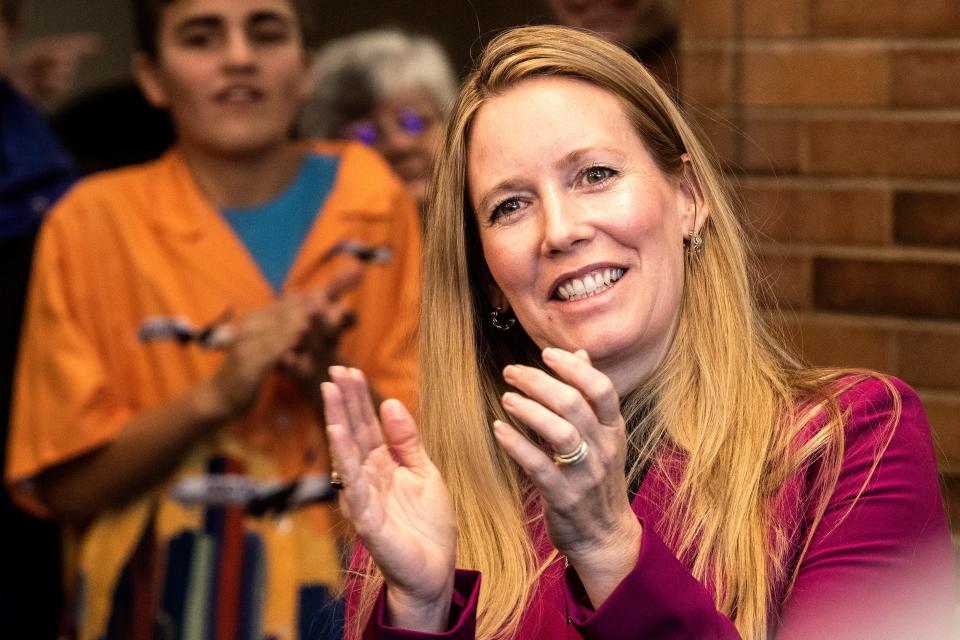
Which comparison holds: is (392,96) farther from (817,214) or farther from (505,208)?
(505,208)

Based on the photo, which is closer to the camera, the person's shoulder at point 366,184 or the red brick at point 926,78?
the red brick at point 926,78

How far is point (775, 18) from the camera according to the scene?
266 centimetres

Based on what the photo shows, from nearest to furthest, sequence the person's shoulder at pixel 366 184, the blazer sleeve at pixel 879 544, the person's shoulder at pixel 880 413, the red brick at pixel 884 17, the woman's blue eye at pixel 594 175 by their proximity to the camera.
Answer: the blazer sleeve at pixel 879 544
the person's shoulder at pixel 880 413
the woman's blue eye at pixel 594 175
the red brick at pixel 884 17
the person's shoulder at pixel 366 184

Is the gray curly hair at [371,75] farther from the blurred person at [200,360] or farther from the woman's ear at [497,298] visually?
the woman's ear at [497,298]

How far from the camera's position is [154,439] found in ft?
8.33

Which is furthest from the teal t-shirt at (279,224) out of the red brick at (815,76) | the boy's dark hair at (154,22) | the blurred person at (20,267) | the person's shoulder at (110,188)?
the red brick at (815,76)

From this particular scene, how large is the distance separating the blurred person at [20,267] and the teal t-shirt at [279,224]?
390 mm

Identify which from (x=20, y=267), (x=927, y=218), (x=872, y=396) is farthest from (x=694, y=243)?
(x=20, y=267)

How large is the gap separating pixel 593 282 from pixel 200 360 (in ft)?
3.68

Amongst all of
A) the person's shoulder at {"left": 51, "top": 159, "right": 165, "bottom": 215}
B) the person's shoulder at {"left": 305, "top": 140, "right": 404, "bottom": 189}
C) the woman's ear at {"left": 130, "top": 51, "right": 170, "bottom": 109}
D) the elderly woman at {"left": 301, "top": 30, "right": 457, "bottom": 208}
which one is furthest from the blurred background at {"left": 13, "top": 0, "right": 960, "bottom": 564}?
the person's shoulder at {"left": 51, "top": 159, "right": 165, "bottom": 215}

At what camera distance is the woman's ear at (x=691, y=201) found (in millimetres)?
1835

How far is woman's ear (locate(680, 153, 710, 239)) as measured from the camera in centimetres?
183

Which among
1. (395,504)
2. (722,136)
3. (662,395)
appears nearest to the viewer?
(395,504)

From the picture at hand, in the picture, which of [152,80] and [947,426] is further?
[152,80]
